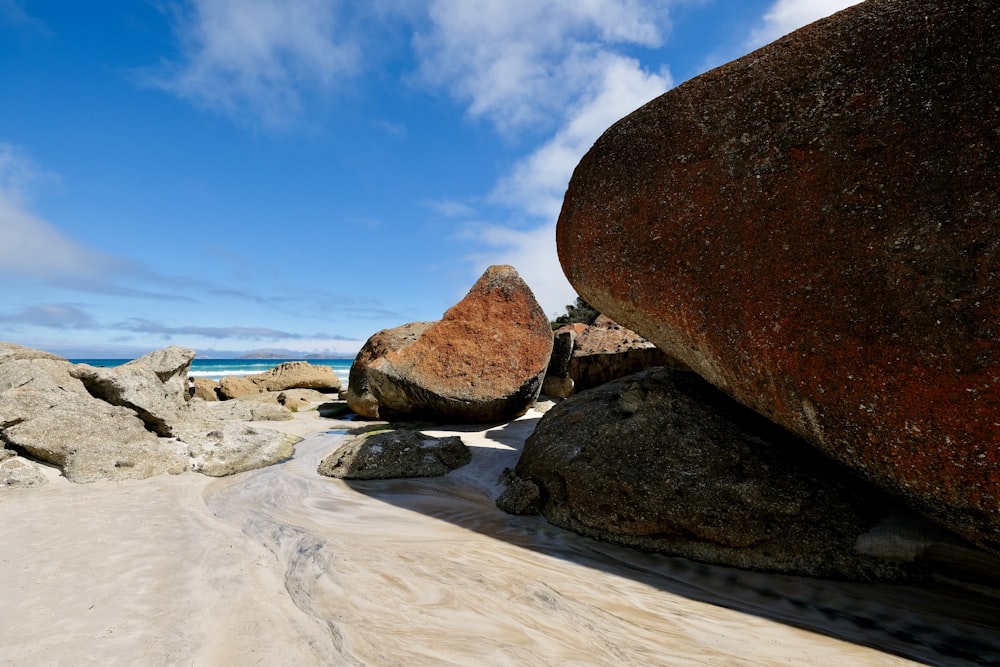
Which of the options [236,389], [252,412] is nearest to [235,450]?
[252,412]

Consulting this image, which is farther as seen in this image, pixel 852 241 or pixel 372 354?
pixel 372 354

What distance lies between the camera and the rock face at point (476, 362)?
8.15 metres

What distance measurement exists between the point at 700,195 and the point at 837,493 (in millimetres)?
2486

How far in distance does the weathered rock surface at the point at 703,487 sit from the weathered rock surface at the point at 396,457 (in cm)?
153

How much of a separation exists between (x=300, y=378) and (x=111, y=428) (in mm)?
12785

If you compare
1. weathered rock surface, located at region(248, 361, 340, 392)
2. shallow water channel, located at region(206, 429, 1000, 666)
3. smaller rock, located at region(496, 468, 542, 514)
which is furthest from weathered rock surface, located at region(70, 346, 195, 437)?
weathered rock surface, located at region(248, 361, 340, 392)

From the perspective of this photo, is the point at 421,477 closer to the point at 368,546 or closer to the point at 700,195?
the point at 368,546

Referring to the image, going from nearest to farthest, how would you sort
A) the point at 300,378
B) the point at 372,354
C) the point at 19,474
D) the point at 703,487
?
the point at 703,487 → the point at 19,474 → the point at 372,354 → the point at 300,378

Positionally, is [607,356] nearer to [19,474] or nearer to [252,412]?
[252,412]

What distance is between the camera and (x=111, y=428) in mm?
6215

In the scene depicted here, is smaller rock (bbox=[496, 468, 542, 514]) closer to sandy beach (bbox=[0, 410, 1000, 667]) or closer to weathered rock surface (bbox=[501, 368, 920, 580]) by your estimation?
weathered rock surface (bbox=[501, 368, 920, 580])

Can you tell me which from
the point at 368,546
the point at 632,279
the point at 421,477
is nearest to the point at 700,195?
the point at 632,279

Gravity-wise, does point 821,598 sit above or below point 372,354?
below

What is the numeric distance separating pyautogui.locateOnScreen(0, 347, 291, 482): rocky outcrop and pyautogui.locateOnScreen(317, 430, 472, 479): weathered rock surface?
1.25m
